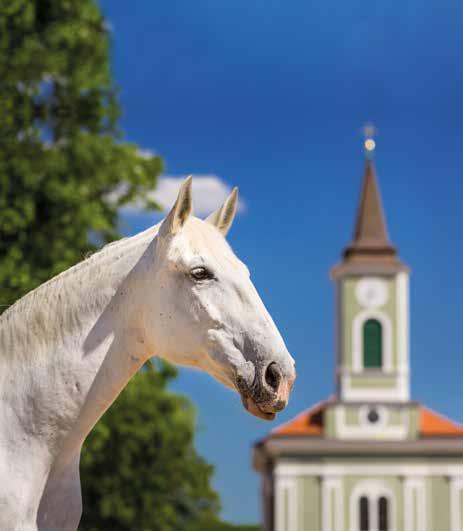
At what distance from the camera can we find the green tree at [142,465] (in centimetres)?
1825

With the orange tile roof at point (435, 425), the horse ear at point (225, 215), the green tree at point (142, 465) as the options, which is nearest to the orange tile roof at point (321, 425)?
the orange tile roof at point (435, 425)

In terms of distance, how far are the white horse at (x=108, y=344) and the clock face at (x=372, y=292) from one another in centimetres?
5338

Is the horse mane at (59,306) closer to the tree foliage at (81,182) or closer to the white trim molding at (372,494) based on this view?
the tree foliage at (81,182)

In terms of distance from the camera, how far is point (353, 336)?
56219mm

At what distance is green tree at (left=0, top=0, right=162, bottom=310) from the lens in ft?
53.9

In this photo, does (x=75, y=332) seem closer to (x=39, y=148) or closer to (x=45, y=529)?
(x=45, y=529)

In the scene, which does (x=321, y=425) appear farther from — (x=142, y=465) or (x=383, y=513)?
(x=142, y=465)

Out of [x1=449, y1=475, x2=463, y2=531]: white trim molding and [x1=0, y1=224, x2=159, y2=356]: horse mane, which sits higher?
[x1=449, y1=475, x2=463, y2=531]: white trim molding

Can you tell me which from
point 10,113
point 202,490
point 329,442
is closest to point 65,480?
point 10,113

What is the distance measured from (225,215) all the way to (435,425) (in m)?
53.9

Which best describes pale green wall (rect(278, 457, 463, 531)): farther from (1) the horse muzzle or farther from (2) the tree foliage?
(1) the horse muzzle

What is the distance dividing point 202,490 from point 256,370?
1868 centimetres

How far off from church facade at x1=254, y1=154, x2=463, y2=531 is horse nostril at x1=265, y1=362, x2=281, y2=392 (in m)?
50.5

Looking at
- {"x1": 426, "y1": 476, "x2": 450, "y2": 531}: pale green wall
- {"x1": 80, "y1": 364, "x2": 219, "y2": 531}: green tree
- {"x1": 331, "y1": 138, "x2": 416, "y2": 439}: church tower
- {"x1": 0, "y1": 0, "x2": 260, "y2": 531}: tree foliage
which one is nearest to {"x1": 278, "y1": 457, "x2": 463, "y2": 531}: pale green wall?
{"x1": 426, "y1": 476, "x2": 450, "y2": 531}: pale green wall
